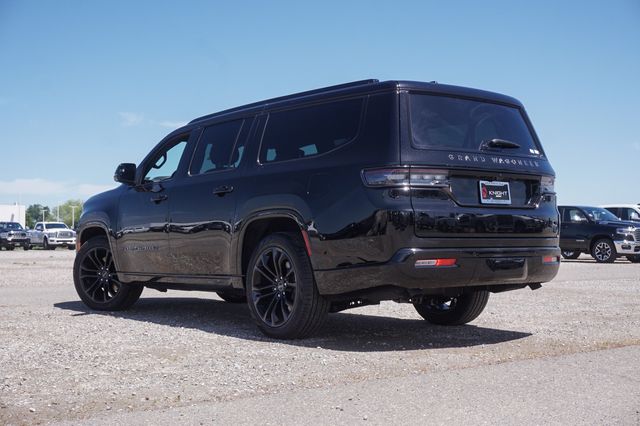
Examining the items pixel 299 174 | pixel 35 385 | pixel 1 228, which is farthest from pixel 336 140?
pixel 1 228

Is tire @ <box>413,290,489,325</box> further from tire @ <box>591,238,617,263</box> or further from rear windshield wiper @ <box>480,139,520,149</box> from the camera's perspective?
tire @ <box>591,238,617,263</box>

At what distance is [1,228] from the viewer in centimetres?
4634

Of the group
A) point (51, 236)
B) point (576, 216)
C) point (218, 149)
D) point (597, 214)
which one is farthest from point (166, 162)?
point (51, 236)

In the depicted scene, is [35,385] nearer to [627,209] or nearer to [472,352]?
[472,352]

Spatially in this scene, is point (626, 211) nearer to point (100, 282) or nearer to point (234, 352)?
point (100, 282)

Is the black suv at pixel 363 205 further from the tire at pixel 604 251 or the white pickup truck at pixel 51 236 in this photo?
the white pickup truck at pixel 51 236

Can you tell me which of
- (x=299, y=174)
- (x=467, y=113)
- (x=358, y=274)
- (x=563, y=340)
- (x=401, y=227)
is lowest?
(x=563, y=340)

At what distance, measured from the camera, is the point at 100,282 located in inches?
344

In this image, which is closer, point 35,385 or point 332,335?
point 35,385

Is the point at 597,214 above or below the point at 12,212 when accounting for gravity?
below

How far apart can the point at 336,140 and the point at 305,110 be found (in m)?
0.60

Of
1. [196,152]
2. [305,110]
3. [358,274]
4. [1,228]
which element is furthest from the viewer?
[1,228]

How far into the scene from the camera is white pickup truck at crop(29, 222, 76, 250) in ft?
146

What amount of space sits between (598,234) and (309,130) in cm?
1944
